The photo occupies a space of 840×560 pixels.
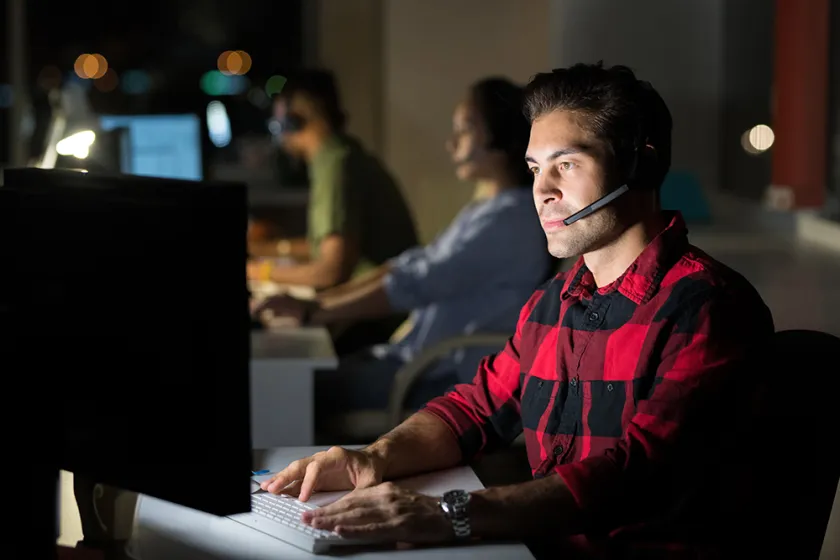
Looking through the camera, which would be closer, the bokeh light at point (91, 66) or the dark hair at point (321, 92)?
the dark hair at point (321, 92)

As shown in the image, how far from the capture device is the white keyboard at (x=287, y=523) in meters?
1.40

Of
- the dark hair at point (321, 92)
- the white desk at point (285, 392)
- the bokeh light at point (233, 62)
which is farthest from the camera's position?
the bokeh light at point (233, 62)

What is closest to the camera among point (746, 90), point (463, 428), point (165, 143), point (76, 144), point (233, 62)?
point (463, 428)

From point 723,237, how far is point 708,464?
2.49 metres

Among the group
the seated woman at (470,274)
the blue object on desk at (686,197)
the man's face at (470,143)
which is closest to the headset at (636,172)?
the seated woman at (470,274)

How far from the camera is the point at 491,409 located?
182 centimetres

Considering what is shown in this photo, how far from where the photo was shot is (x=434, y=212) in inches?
212

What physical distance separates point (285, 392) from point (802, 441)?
161 centimetres

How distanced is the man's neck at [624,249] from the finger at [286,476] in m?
0.48

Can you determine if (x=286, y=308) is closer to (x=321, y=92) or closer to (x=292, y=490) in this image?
(x=321, y=92)

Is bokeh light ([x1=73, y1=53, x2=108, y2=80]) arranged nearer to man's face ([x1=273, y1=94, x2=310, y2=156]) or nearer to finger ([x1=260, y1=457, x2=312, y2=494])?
man's face ([x1=273, y1=94, x2=310, y2=156])

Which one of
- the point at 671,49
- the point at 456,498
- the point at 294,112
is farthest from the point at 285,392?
the point at 671,49

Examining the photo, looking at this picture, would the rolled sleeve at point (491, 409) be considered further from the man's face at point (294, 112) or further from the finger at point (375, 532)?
the man's face at point (294, 112)

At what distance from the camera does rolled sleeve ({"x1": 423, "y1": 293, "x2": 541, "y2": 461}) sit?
5.90ft
